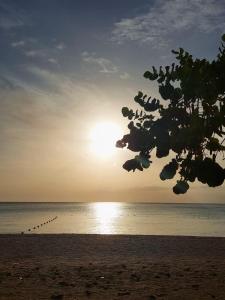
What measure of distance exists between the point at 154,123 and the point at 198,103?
0.95m

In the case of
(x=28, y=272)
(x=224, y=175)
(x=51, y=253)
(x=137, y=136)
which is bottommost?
(x=224, y=175)

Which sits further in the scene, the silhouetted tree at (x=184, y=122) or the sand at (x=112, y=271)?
the sand at (x=112, y=271)

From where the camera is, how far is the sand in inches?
586

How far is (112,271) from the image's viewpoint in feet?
62.9

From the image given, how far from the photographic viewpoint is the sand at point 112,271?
14.9 m

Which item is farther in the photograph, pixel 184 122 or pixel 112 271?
pixel 112 271

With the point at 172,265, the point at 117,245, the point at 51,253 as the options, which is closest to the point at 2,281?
the point at 172,265

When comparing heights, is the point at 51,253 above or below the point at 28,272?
above

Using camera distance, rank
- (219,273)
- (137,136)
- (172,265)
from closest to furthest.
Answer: (137,136) → (219,273) → (172,265)

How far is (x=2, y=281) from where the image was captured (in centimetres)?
1661

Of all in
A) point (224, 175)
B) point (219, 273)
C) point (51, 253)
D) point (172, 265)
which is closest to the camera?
point (224, 175)

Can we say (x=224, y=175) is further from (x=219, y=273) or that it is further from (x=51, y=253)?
(x=51, y=253)

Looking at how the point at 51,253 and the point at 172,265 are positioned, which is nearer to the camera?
the point at 172,265

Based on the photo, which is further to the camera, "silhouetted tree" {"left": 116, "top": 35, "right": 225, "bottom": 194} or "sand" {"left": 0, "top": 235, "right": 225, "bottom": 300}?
"sand" {"left": 0, "top": 235, "right": 225, "bottom": 300}
